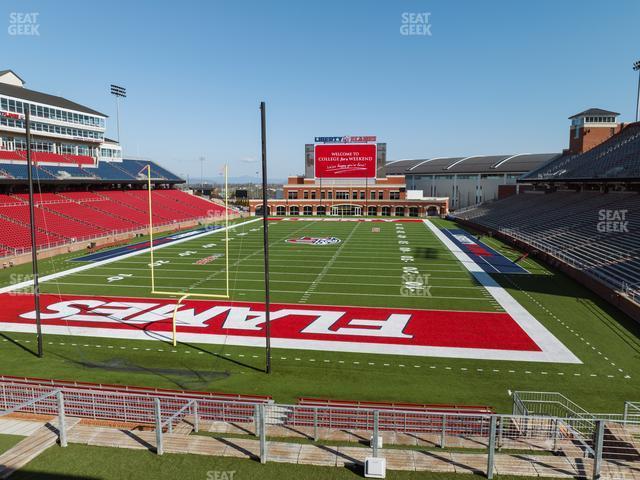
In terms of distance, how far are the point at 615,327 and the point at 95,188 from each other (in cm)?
5141

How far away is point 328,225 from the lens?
5278 cm

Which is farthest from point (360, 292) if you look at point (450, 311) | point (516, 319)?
point (516, 319)

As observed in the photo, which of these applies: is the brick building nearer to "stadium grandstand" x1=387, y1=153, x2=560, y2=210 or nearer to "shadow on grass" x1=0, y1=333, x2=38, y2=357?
"stadium grandstand" x1=387, y1=153, x2=560, y2=210

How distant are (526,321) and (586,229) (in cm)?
1808

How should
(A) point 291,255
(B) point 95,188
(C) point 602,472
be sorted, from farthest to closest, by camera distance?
(B) point 95,188
(A) point 291,255
(C) point 602,472

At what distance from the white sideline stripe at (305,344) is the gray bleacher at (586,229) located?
8561 mm

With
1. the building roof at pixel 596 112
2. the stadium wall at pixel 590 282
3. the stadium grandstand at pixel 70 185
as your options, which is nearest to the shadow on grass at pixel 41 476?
the stadium wall at pixel 590 282

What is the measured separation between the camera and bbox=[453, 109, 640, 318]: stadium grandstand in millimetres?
22377

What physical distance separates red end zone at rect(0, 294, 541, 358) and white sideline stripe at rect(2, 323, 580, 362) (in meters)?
0.03

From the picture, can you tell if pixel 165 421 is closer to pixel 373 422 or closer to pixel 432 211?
pixel 373 422

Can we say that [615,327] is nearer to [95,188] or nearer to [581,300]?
[581,300]

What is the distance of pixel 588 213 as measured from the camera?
34719 mm

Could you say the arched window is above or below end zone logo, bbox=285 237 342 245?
above

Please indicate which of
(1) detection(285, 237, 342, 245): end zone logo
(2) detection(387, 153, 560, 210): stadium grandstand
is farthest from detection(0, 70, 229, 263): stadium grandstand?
(2) detection(387, 153, 560, 210): stadium grandstand
